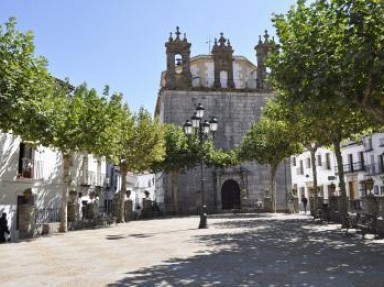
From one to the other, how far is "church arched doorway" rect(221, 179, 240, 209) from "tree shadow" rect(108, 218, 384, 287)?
24686mm

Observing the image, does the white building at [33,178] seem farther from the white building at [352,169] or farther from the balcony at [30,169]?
the white building at [352,169]

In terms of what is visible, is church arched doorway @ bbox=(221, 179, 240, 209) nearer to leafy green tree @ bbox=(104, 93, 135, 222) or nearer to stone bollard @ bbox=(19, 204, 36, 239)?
leafy green tree @ bbox=(104, 93, 135, 222)

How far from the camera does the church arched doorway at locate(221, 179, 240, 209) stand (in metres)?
37.4

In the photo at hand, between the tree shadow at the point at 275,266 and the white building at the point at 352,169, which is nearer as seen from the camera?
the tree shadow at the point at 275,266

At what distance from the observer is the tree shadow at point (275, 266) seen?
23.6 ft

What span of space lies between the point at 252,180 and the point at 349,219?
2270 centimetres

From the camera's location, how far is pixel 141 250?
11.5 meters

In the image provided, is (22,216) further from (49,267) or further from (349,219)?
(349,219)

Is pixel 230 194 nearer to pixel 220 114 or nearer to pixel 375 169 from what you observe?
pixel 220 114

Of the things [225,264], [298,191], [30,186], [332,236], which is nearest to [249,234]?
[332,236]

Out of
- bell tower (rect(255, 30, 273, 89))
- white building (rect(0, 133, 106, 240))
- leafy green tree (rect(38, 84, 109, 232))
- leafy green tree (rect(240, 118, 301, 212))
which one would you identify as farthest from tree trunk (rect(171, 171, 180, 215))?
leafy green tree (rect(38, 84, 109, 232))

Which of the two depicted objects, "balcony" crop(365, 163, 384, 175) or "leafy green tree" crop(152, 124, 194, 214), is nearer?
"leafy green tree" crop(152, 124, 194, 214)

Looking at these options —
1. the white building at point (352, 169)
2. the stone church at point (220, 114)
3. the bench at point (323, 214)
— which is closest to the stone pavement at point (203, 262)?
the bench at point (323, 214)

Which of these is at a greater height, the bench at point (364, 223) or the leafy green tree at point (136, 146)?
the leafy green tree at point (136, 146)
